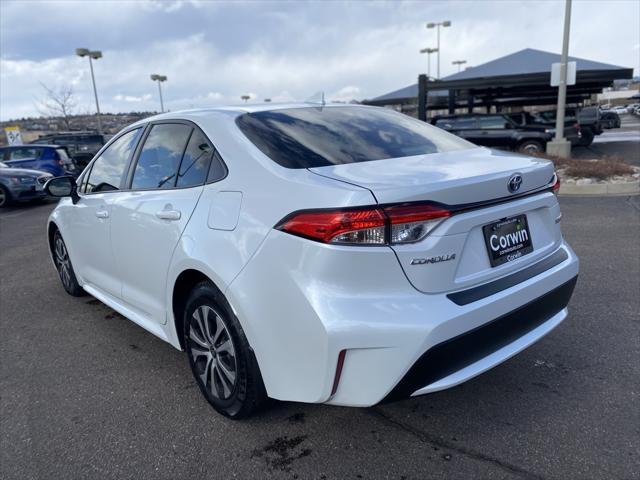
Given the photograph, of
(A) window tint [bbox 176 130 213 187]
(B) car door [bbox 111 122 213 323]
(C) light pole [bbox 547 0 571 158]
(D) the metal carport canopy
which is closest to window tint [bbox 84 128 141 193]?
(B) car door [bbox 111 122 213 323]

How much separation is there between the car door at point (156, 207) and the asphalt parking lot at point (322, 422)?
0.55 m

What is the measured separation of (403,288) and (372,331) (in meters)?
0.22

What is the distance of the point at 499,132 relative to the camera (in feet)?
53.6

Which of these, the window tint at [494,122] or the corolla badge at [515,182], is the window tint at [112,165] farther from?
the window tint at [494,122]

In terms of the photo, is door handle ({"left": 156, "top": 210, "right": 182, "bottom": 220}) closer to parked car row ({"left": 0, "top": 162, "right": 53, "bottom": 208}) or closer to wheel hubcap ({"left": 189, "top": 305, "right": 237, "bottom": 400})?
wheel hubcap ({"left": 189, "top": 305, "right": 237, "bottom": 400})

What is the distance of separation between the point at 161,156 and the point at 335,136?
1.16 meters

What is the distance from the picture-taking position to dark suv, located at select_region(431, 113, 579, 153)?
51.8 ft

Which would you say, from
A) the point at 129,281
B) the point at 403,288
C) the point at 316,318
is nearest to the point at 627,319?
the point at 403,288

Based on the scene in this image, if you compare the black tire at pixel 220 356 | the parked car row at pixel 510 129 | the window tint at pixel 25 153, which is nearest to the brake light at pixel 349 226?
the black tire at pixel 220 356

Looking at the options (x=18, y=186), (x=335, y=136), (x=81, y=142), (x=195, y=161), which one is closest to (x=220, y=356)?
(x=195, y=161)

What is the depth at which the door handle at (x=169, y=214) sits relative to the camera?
2.75m

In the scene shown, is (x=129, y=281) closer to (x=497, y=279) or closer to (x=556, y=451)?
(x=497, y=279)

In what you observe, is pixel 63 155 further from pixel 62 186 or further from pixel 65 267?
pixel 62 186

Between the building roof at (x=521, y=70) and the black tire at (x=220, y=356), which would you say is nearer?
the black tire at (x=220, y=356)
